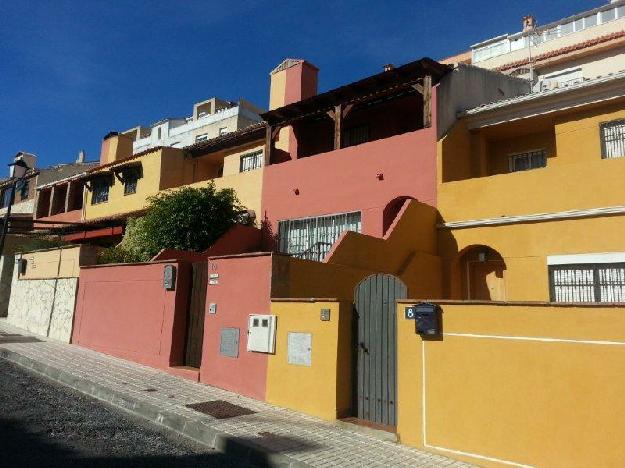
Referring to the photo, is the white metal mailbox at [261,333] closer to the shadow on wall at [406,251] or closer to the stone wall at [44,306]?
the shadow on wall at [406,251]

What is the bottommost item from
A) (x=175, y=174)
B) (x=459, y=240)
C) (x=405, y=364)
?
(x=405, y=364)

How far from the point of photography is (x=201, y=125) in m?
39.8

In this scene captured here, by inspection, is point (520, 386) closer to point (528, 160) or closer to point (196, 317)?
point (196, 317)

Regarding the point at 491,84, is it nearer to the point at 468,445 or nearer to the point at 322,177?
the point at 322,177

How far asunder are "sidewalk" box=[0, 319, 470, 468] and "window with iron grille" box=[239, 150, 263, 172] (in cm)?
1105

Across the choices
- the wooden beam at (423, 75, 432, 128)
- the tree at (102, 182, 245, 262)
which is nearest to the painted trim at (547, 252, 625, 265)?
the wooden beam at (423, 75, 432, 128)

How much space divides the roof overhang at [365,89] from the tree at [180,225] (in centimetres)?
365

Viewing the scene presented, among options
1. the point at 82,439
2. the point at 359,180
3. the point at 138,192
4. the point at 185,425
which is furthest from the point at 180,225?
the point at 82,439

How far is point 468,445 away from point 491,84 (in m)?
13.6

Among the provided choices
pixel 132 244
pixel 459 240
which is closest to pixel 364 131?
pixel 459 240

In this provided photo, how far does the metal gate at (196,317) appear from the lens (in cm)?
1111

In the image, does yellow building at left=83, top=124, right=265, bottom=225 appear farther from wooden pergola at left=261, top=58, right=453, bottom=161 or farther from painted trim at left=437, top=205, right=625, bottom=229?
painted trim at left=437, top=205, right=625, bottom=229

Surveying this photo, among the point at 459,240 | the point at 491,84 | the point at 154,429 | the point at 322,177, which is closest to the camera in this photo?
the point at 154,429

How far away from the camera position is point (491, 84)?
1666 cm
